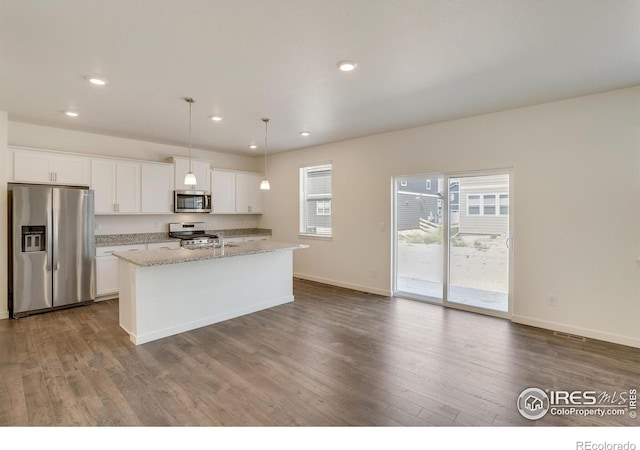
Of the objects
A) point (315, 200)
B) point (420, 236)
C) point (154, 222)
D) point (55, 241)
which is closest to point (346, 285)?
point (420, 236)

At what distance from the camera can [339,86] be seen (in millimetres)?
3344

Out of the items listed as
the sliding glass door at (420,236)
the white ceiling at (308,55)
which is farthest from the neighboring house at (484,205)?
the white ceiling at (308,55)

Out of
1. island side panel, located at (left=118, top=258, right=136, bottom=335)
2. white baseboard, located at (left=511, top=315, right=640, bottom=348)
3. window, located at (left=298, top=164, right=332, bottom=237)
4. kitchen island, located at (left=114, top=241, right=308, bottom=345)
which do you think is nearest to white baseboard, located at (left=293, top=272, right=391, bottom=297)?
window, located at (left=298, top=164, right=332, bottom=237)

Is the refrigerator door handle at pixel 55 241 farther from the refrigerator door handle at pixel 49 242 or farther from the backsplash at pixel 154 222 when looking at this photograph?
the backsplash at pixel 154 222

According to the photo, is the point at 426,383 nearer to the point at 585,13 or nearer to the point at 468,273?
the point at 468,273

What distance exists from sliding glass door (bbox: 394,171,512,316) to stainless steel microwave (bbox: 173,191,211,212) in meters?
3.61

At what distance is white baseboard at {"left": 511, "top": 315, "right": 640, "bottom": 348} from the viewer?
134 inches

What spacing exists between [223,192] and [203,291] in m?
3.10

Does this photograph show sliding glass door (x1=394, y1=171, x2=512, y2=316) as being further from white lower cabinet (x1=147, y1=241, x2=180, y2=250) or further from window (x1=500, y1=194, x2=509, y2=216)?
white lower cabinet (x1=147, y1=241, x2=180, y2=250)

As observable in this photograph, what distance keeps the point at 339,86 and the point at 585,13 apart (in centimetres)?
196

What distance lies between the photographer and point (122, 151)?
5.60 m

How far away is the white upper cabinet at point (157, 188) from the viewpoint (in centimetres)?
559

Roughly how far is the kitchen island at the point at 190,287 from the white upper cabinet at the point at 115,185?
5.81 feet
